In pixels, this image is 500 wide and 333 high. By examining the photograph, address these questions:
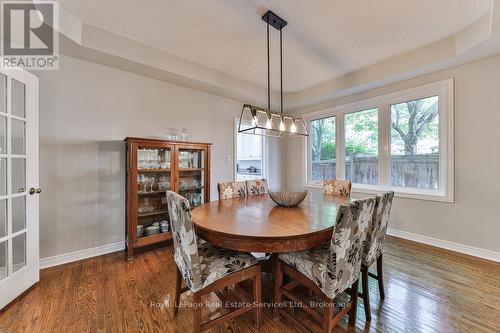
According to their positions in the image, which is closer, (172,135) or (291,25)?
(291,25)

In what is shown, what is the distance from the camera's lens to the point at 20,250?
2.02 meters

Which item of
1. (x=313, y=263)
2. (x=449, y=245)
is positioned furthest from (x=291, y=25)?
(x=449, y=245)

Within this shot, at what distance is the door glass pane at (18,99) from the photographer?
1.96 metres

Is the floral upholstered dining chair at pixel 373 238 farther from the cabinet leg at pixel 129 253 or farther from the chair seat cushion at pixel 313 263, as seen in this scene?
the cabinet leg at pixel 129 253

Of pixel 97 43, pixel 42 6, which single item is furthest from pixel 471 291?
pixel 42 6

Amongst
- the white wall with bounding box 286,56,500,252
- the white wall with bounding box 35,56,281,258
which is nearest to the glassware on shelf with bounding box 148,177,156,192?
the white wall with bounding box 35,56,281,258

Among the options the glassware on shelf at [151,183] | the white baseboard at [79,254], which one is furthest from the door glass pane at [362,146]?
the white baseboard at [79,254]

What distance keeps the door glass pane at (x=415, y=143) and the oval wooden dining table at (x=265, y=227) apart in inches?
83.6

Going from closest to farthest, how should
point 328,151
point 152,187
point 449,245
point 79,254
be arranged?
point 79,254 < point 449,245 < point 152,187 < point 328,151

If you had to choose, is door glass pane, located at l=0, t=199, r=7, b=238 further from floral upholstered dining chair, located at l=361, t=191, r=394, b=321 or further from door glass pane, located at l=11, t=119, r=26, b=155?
floral upholstered dining chair, located at l=361, t=191, r=394, b=321

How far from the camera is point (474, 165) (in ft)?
8.98

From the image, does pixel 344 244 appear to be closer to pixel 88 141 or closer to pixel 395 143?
pixel 395 143

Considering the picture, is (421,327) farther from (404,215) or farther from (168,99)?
(168,99)

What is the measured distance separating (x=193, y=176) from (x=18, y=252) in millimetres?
1978
